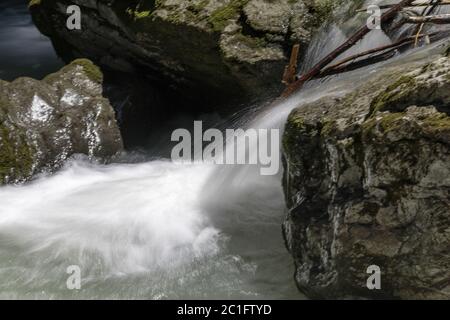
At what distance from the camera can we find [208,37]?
Answer: 20.9 ft

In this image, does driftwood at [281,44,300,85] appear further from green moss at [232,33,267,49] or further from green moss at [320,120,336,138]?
green moss at [320,120,336,138]

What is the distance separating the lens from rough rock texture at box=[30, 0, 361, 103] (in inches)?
244

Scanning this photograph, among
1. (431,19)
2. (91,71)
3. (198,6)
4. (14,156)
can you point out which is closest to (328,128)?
(431,19)

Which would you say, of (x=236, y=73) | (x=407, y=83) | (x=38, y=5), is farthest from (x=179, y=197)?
(x=38, y=5)

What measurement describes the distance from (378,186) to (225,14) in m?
3.45

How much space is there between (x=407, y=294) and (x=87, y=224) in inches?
114

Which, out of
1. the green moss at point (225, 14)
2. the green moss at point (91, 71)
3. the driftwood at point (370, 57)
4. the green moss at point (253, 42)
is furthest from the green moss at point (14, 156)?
the driftwood at point (370, 57)

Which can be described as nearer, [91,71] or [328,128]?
[328,128]

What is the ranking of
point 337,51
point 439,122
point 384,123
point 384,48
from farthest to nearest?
point 337,51 → point 384,48 → point 384,123 → point 439,122

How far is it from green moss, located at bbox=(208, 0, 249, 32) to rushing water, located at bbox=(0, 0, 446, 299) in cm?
A: 94

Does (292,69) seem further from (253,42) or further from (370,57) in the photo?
(253,42)

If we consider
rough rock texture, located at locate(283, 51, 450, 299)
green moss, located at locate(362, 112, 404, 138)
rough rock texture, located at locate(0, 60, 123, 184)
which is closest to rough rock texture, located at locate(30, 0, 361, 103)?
rough rock texture, located at locate(0, 60, 123, 184)

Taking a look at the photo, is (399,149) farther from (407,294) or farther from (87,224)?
(87,224)

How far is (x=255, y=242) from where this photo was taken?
4902 millimetres
